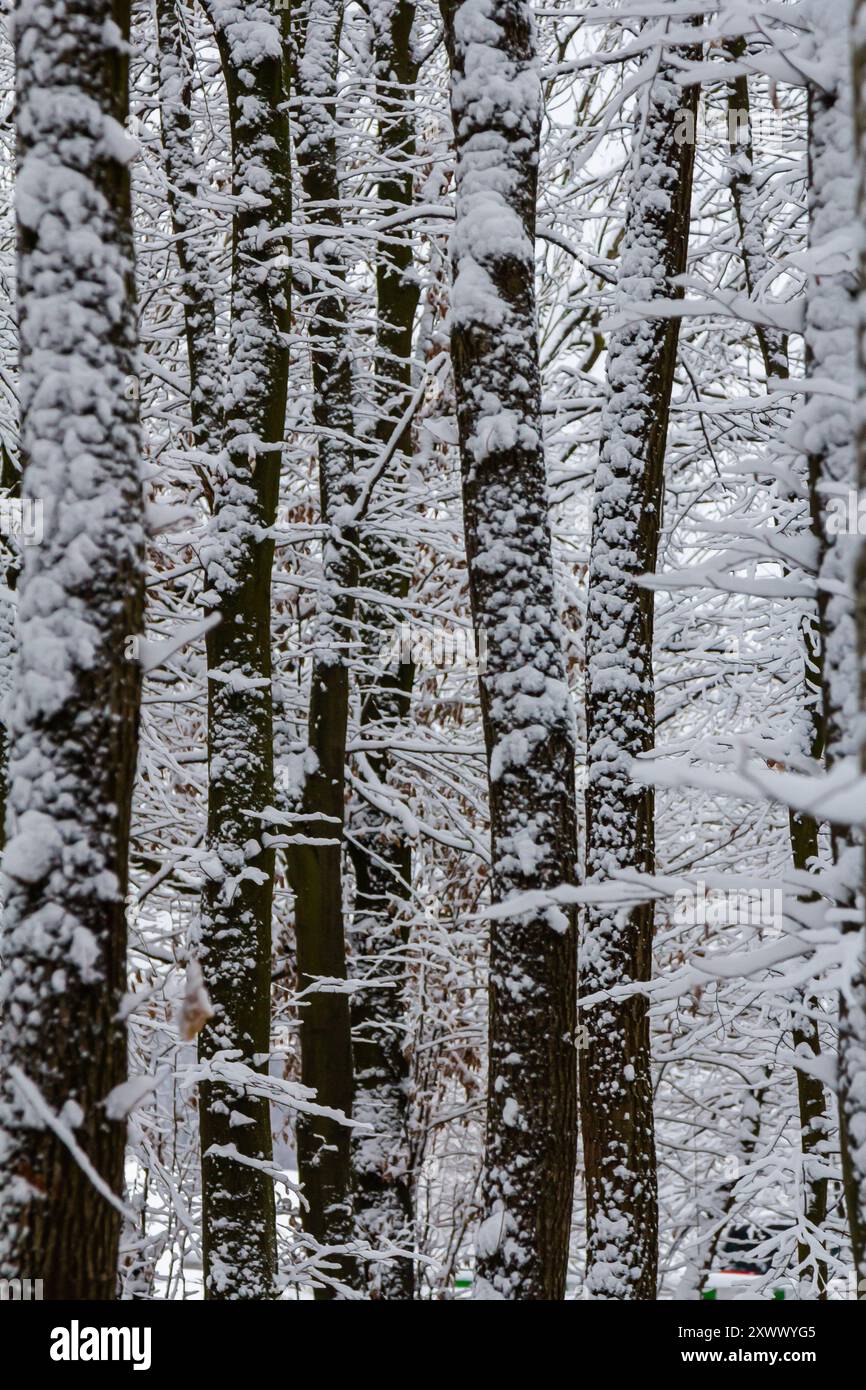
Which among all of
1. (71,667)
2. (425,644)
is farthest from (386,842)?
(71,667)

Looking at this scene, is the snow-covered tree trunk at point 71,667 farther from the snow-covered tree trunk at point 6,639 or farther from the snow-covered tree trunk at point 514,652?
the snow-covered tree trunk at point 6,639

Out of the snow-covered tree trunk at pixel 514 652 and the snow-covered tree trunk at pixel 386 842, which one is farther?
the snow-covered tree trunk at pixel 386 842

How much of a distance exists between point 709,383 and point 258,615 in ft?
19.9

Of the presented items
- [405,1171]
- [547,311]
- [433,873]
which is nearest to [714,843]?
[433,873]

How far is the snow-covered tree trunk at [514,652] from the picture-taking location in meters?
4.55

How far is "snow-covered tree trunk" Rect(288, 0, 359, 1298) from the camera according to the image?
881 centimetres

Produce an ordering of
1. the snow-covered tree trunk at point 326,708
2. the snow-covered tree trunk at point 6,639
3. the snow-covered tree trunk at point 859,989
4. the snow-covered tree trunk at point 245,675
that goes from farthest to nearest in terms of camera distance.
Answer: the snow-covered tree trunk at point 326,708
the snow-covered tree trunk at point 6,639
the snow-covered tree trunk at point 245,675
the snow-covered tree trunk at point 859,989

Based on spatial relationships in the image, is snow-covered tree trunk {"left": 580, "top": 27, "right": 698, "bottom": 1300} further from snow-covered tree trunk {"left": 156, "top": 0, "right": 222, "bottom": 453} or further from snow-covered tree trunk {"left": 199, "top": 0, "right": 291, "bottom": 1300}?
snow-covered tree trunk {"left": 156, "top": 0, "right": 222, "bottom": 453}

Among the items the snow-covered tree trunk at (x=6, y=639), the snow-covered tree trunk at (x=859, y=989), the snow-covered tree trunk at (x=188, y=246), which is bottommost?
the snow-covered tree trunk at (x=859, y=989)

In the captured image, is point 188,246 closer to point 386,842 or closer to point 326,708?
point 326,708

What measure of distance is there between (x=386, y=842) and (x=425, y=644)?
1.66 m

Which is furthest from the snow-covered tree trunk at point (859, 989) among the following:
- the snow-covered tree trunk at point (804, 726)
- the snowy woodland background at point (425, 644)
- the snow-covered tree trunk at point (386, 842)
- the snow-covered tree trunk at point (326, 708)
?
the snow-covered tree trunk at point (386, 842)

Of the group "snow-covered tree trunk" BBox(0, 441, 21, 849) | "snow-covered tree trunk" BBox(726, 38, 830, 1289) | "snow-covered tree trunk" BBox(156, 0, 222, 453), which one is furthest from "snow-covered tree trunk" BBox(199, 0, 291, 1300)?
"snow-covered tree trunk" BBox(726, 38, 830, 1289)

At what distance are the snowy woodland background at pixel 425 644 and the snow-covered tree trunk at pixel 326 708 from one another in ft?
0.12
